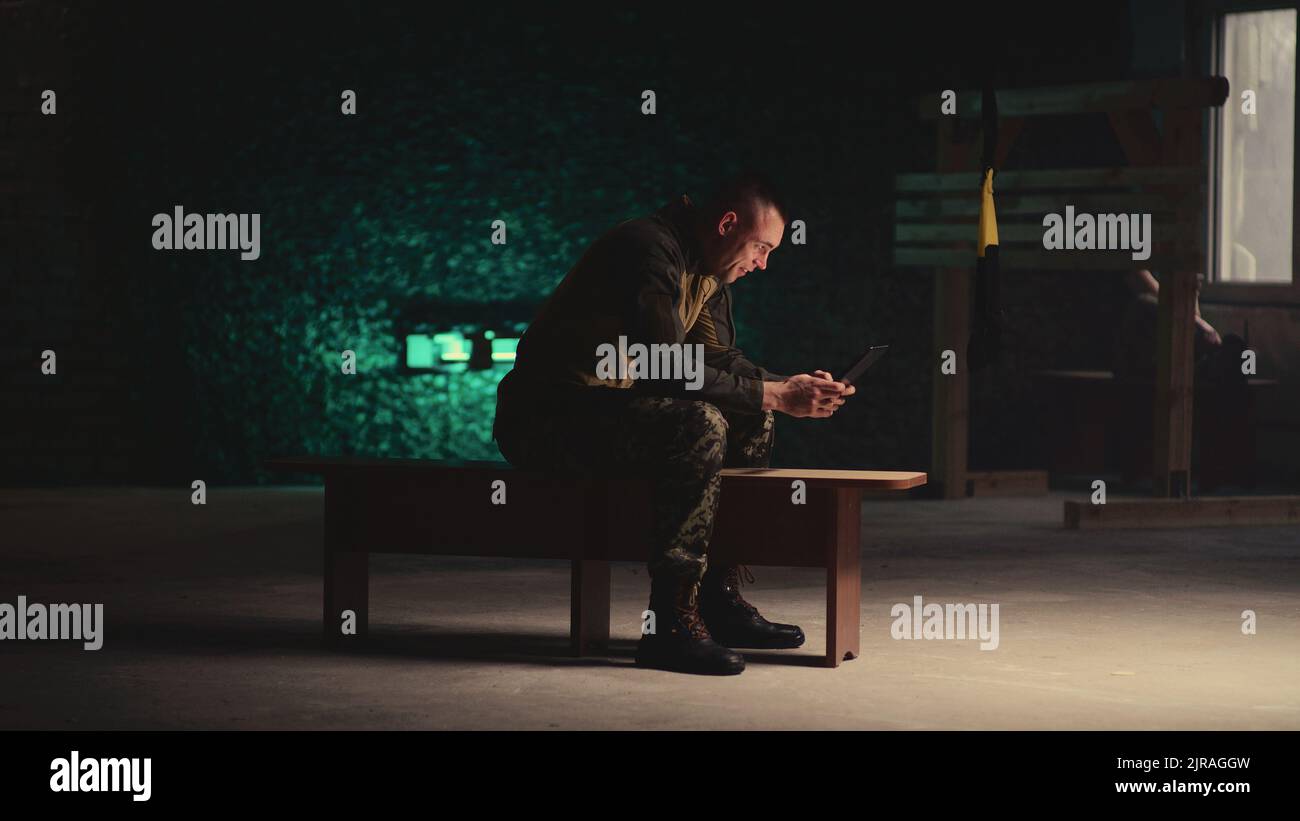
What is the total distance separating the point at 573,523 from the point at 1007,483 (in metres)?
5.32

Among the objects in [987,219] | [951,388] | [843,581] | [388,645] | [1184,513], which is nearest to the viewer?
[843,581]

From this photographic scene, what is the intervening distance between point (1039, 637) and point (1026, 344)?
556 centimetres

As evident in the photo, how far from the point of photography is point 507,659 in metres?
5.46

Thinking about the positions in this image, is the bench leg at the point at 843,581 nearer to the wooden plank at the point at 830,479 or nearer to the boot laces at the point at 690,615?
the wooden plank at the point at 830,479

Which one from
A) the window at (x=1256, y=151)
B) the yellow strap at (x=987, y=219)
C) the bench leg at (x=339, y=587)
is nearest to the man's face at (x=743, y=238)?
the bench leg at (x=339, y=587)

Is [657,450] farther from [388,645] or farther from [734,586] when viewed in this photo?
[388,645]

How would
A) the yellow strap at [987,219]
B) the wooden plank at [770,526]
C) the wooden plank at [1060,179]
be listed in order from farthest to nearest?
the wooden plank at [1060,179]
the yellow strap at [987,219]
the wooden plank at [770,526]

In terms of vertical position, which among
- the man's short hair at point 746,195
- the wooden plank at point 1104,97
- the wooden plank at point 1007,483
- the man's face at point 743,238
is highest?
the wooden plank at point 1104,97

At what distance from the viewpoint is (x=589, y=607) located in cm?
560

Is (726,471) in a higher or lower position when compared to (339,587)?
higher

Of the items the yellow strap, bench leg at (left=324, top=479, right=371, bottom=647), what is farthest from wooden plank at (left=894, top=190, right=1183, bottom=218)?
bench leg at (left=324, top=479, right=371, bottom=647)

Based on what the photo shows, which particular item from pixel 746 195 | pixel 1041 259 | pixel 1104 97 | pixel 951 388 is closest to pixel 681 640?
pixel 746 195

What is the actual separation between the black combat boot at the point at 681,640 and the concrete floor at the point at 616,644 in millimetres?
80

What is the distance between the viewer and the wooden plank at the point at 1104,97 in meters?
8.98
